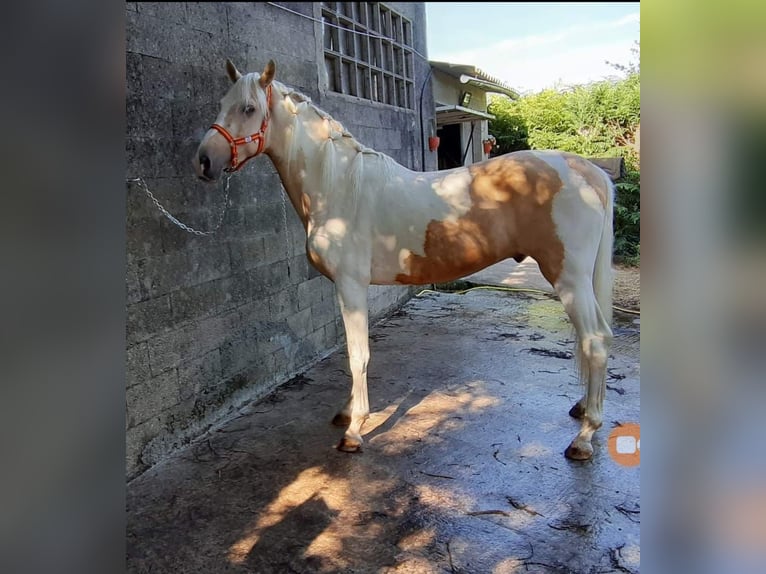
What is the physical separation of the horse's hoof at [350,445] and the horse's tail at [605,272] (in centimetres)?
124

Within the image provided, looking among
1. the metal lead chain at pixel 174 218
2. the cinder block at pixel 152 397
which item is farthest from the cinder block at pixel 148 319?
the metal lead chain at pixel 174 218

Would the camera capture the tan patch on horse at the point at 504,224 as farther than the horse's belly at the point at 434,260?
No

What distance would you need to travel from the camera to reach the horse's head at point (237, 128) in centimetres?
220

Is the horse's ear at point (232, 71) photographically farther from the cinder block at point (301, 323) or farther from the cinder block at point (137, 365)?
the cinder block at point (301, 323)

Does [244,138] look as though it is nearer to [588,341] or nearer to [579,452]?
[588,341]

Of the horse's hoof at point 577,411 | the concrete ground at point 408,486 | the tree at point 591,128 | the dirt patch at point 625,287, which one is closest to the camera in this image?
the concrete ground at point 408,486

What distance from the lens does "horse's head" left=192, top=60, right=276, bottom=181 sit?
2201 mm

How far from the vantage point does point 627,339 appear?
3.78 m

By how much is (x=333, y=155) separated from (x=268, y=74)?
1.49 ft
